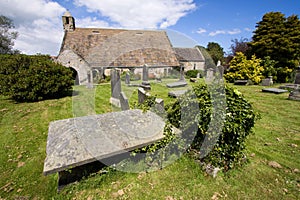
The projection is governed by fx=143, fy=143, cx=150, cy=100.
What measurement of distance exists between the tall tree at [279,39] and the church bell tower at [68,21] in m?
22.4

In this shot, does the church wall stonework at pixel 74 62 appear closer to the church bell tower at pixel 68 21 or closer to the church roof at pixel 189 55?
the church bell tower at pixel 68 21

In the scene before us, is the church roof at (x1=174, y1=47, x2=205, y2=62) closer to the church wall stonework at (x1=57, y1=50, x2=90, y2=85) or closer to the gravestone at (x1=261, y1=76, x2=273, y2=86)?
the gravestone at (x1=261, y1=76, x2=273, y2=86)

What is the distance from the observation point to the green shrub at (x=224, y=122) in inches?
101

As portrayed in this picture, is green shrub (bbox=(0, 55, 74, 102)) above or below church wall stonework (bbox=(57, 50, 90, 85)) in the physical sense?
below

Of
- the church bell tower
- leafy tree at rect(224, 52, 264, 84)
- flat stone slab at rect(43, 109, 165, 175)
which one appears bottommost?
flat stone slab at rect(43, 109, 165, 175)

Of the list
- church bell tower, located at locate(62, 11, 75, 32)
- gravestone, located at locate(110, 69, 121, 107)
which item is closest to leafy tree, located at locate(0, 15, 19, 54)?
church bell tower, located at locate(62, 11, 75, 32)

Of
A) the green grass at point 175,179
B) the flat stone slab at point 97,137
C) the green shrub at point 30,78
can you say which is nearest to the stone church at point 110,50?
the green shrub at point 30,78

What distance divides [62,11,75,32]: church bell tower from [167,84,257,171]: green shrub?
879 inches

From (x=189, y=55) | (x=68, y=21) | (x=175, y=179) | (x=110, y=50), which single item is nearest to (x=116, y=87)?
(x=175, y=179)

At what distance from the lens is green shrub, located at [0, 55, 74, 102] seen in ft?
26.0

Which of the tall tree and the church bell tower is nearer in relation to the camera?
the tall tree

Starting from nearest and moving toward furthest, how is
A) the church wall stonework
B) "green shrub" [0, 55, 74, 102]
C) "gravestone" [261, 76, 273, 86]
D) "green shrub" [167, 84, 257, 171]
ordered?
"green shrub" [167, 84, 257, 171] → "green shrub" [0, 55, 74, 102] → "gravestone" [261, 76, 273, 86] → the church wall stonework

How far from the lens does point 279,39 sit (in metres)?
13.8

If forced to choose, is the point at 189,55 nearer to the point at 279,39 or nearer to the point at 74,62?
the point at 279,39
